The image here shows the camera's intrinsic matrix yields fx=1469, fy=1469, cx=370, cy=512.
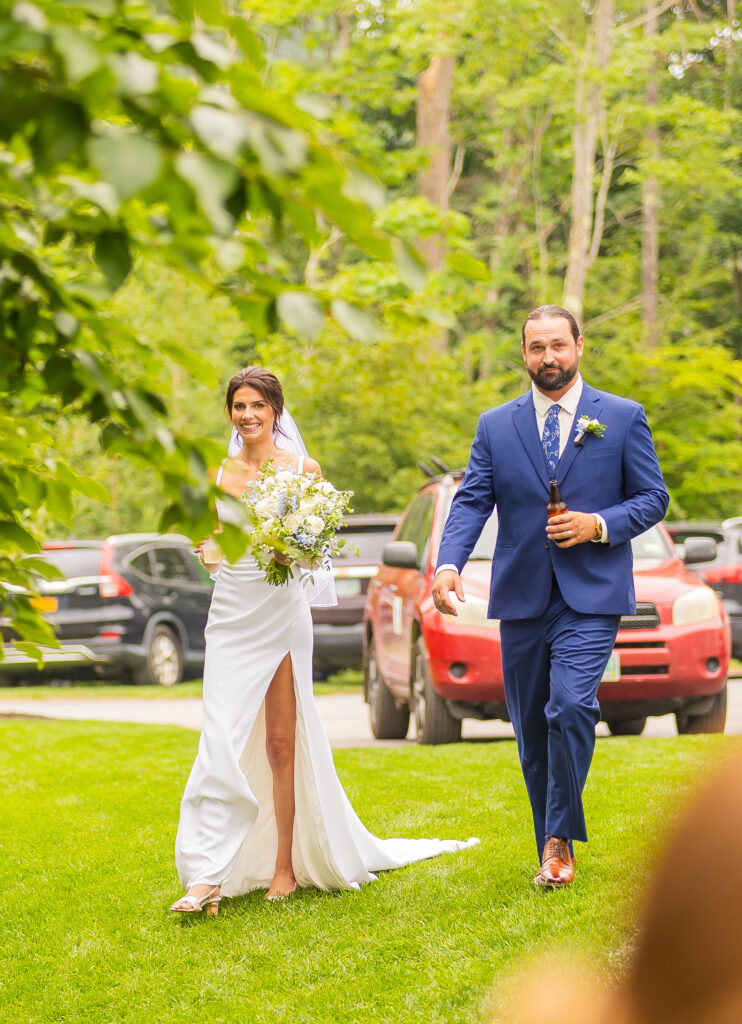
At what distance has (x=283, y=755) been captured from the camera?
6.06 metres

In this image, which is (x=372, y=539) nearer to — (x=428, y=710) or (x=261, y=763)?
(x=428, y=710)

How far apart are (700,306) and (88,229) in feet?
105

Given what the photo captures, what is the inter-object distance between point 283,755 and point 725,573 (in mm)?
13088

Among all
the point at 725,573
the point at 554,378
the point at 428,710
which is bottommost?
the point at 428,710

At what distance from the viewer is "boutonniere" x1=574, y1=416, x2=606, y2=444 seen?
556 centimetres

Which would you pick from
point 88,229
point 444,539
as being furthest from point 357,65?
point 88,229

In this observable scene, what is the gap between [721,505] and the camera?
2695cm

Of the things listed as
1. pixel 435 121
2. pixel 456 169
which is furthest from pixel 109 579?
pixel 456 169

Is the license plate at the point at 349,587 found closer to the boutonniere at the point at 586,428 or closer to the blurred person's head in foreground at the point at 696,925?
the boutonniere at the point at 586,428

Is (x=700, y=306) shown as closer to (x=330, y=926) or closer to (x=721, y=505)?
(x=721, y=505)

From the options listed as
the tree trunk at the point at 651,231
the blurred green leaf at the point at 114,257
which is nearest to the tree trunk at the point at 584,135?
the tree trunk at the point at 651,231

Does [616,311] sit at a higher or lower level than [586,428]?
higher

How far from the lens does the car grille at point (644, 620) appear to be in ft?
33.3

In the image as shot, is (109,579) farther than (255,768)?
Yes
